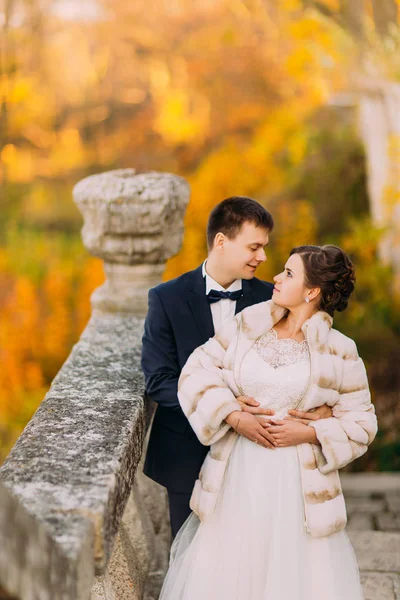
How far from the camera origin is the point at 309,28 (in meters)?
8.16

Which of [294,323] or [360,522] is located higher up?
[294,323]

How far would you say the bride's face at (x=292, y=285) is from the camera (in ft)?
7.68

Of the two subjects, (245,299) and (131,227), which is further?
(131,227)

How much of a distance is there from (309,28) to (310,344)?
6671mm

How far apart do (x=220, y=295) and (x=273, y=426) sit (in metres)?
0.56

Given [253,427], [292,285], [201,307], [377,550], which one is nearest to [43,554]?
[253,427]

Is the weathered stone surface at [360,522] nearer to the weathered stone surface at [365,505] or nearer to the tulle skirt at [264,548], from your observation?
the weathered stone surface at [365,505]

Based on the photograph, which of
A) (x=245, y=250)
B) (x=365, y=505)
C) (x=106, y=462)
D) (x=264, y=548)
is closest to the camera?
(x=106, y=462)

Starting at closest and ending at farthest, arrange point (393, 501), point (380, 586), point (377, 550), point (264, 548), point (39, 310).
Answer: point (264, 548) → point (380, 586) → point (377, 550) → point (393, 501) → point (39, 310)

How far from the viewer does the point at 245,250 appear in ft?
8.34

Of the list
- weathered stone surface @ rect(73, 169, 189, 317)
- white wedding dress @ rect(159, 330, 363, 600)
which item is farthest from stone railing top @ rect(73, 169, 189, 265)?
white wedding dress @ rect(159, 330, 363, 600)

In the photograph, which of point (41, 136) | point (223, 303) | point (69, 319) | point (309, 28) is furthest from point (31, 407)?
point (223, 303)

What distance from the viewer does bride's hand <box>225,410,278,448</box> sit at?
7.49ft

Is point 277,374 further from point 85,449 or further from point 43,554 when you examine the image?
point 43,554
